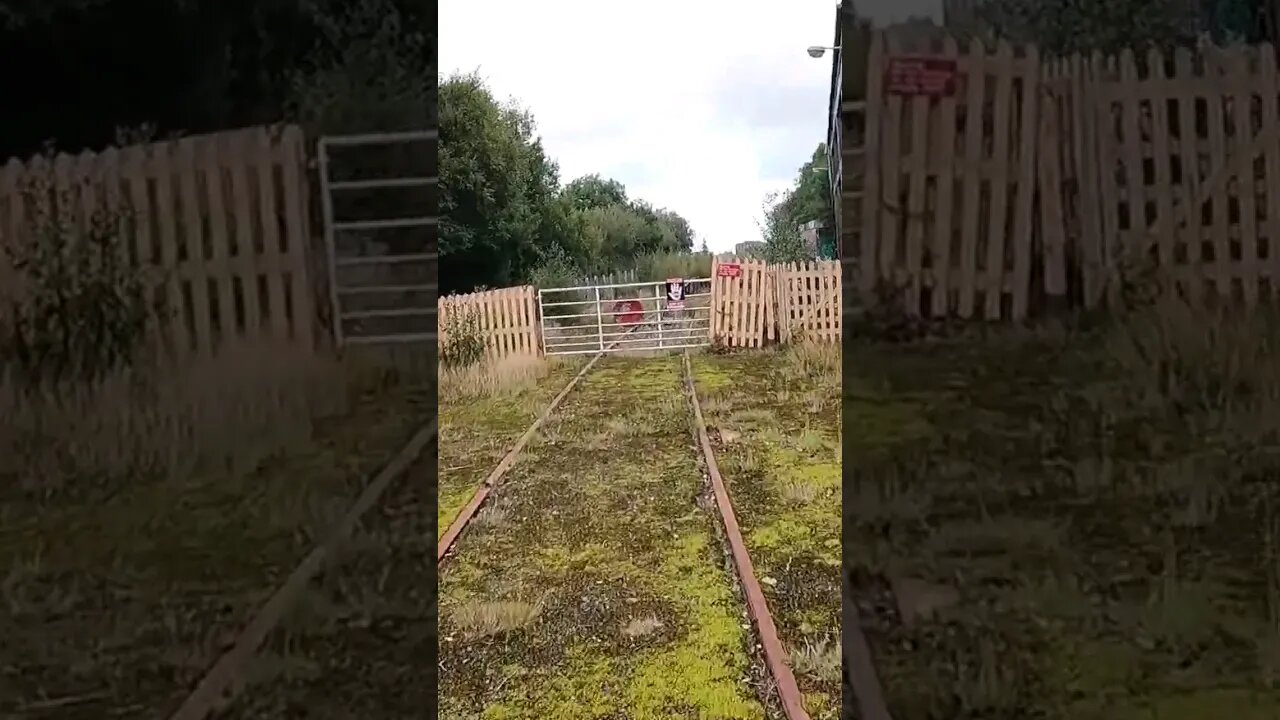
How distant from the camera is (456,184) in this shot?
53.2 inches

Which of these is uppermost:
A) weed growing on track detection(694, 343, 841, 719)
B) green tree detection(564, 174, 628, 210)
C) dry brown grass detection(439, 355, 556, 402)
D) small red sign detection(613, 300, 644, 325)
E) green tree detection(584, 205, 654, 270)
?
green tree detection(564, 174, 628, 210)

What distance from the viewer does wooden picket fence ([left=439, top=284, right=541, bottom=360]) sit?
140 cm

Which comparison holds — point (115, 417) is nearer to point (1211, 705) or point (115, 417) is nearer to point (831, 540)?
point (831, 540)

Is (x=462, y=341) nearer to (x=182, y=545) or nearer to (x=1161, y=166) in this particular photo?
(x=182, y=545)

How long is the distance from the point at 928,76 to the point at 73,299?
4.29 feet

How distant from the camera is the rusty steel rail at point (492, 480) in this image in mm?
1355

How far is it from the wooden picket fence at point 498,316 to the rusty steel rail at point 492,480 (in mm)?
95

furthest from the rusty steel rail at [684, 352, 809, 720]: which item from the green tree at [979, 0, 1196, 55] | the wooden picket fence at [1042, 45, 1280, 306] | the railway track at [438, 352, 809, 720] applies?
the green tree at [979, 0, 1196, 55]

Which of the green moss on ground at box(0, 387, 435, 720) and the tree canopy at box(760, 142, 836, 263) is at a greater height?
the tree canopy at box(760, 142, 836, 263)

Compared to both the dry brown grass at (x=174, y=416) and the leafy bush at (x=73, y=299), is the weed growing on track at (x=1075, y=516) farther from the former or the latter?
the leafy bush at (x=73, y=299)

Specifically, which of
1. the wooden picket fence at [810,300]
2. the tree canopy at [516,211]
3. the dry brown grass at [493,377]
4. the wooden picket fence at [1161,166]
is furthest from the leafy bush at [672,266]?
the wooden picket fence at [1161,166]

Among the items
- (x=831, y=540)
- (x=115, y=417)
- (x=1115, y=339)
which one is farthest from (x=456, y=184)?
(x=1115, y=339)

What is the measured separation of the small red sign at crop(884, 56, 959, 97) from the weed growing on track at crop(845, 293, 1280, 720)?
35 centimetres

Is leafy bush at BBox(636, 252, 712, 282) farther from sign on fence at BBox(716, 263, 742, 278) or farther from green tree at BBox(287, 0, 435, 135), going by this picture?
green tree at BBox(287, 0, 435, 135)
